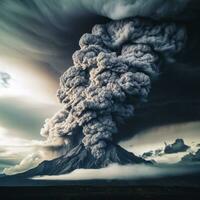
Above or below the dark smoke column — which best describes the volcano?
below

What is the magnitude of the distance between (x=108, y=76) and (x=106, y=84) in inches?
25.6

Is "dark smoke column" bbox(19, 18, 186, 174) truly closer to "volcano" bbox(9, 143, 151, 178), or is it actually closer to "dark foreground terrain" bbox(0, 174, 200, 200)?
"volcano" bbox(9, 143, 151, 178)

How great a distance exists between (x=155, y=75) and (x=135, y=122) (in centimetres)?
398

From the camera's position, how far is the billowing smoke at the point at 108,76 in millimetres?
31281

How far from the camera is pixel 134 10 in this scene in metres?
29.5

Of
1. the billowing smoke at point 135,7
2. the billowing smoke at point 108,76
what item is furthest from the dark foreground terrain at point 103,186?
the billowing smoke at point 135,7

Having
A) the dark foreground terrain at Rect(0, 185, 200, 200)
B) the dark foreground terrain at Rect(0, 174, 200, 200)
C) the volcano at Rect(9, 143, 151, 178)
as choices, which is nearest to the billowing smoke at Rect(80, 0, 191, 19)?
the volcano at Rect(9, 143, 151, 178)

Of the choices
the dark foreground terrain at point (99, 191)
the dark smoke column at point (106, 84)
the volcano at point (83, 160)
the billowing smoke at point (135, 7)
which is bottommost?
the dark foreground terrain at point (99, 191)

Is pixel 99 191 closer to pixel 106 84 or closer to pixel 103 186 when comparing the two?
pixel 103 186

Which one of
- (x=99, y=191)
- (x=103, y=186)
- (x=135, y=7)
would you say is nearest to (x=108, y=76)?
(x=135, y=7)

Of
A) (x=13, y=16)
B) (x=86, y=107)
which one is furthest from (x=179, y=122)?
(x=13, y=16)

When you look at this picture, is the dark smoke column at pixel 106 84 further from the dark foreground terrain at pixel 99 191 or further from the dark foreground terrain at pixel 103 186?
the dark foreground terrain at pixel 99 191

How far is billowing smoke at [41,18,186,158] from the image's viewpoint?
31.3 m

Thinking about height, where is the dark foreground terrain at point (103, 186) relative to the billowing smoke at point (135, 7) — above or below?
below
